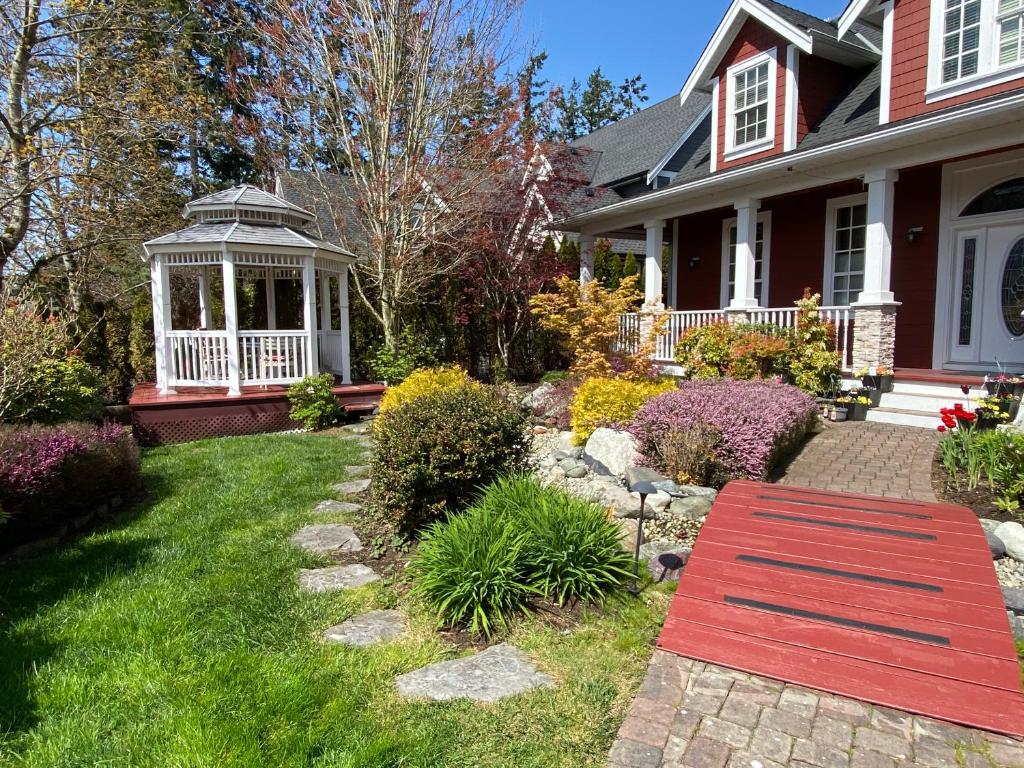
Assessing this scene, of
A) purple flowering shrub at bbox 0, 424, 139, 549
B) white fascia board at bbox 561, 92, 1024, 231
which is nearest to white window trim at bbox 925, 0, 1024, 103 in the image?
white fascia board at bbox 561, 92, 1024, 231

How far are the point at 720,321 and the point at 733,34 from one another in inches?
212

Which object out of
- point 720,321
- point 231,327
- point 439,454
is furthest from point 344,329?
point 439,454

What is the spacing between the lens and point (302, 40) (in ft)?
38.8

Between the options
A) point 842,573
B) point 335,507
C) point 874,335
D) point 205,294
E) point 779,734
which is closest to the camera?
point 779,734

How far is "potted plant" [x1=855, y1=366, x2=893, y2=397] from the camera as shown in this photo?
8.20 metres

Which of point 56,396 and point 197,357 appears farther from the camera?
point 197,357

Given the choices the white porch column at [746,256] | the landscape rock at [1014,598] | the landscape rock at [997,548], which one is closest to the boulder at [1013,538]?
the landscape rock at [997,548]

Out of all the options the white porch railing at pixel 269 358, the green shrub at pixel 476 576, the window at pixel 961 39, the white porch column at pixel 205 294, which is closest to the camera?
the green shrub at pixel 476 576

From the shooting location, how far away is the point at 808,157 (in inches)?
350

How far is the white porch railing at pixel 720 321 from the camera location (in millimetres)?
9070

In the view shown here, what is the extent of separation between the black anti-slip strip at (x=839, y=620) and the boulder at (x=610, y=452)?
2.46 metres

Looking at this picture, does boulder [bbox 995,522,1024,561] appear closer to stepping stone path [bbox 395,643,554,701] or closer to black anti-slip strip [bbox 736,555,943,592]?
black anti-slip strip [bbox 736,555,943,592]

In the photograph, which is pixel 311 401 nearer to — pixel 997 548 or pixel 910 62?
pixel 997 548

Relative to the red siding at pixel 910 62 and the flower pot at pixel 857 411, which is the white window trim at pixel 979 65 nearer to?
the red siding at pixel 910 62
